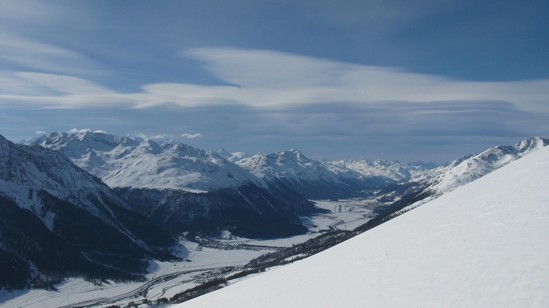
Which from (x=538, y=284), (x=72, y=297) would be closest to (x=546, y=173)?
(x=538, y=284)

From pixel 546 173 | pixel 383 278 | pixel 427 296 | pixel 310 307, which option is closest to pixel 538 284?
pixel 427 296

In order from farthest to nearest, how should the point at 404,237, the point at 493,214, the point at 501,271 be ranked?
the point at 404,237 < the point at 493,214 < the point at 501,271

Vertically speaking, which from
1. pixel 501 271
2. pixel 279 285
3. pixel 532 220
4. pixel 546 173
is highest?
pixel 546 173

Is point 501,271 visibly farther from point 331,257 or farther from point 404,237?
point 331,257

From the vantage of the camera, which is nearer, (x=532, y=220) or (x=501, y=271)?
(x=501, y=271)

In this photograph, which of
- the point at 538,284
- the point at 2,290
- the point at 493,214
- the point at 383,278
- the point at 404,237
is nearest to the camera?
the point at 538,284

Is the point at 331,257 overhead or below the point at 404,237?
below

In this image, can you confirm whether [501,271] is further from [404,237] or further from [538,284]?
[404,237]
